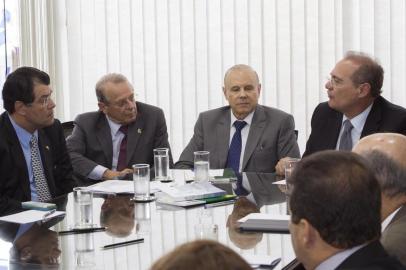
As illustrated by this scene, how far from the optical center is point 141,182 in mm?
3328

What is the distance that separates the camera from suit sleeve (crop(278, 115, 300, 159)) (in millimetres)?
4328

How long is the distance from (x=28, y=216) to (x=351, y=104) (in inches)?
78.4

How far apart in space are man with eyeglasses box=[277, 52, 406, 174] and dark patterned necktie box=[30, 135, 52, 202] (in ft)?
4.29

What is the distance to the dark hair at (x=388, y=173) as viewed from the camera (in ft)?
7.71

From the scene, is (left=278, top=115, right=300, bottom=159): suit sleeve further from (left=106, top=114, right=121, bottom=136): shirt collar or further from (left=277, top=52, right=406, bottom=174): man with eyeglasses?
(left=106, top=114, right=121, bottom=136): shirt collar

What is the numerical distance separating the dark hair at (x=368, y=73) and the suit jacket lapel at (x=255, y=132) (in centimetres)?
64

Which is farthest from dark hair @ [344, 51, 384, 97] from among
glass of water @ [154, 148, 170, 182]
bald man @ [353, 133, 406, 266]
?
bald man @ [353, 133, 406, 266]

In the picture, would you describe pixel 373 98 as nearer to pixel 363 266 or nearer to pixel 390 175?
pixel 390 175

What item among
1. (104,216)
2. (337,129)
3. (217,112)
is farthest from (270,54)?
(104,216)

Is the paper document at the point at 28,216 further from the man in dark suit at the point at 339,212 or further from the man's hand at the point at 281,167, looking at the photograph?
the man in dark suit at the point at 339,212

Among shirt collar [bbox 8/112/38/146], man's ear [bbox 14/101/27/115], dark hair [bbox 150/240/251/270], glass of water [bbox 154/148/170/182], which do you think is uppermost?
man's ear [bbox 14/101/27/115]

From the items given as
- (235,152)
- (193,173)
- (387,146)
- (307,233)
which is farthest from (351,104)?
(307,233)

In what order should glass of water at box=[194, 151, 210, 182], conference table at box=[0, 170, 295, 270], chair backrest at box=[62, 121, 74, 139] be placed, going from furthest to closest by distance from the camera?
chair backrest at box=[62, 121, 74, 139] → glass of water at box=[194, 151, 210, 182] → conference table at box=[0, 170, 295, 270]

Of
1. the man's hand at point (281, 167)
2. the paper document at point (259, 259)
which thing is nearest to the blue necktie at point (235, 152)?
Result: the man's hand at point (281, 167)
